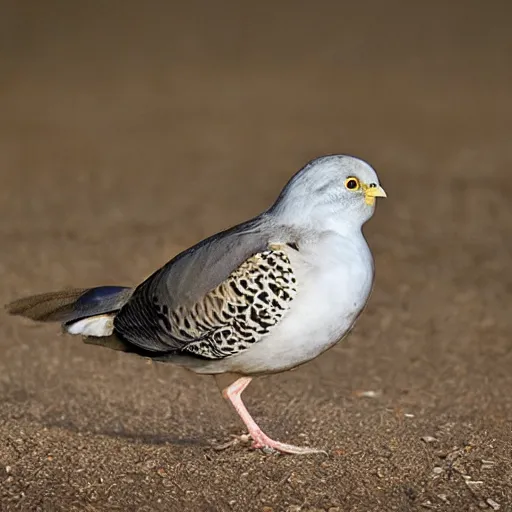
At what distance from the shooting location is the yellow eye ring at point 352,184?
179 inches

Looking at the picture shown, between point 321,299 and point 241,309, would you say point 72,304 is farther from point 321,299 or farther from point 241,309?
point 321,299

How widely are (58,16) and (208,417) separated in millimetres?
15616

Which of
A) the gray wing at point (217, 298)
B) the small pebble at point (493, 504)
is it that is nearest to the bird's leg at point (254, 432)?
the gray wing at point (217, 298)

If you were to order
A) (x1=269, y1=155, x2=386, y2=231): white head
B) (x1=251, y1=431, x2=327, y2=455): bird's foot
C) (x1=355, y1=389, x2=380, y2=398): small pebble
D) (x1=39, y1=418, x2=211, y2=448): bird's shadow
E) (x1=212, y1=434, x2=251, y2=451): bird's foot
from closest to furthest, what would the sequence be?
(x1=269, y1=155, x2=386, y2=231): white head < (x1=251, y1=431, x2=327, y2=455): bird's foot < (x1=212, y1=434, x2=251, y2=451): bird's foot < (x1=39, y1=418, x2=211, y2=448): bird's shadow < (x1=355, y1=389, x2=380, y2=398): small pebble

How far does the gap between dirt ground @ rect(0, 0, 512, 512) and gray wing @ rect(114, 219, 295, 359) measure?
0.47 metres

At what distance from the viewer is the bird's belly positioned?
14.1 ft

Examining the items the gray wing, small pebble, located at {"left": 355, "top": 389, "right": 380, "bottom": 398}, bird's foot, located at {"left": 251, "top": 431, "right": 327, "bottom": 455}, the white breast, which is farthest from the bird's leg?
small pebble, located at {"left": 355, "top": 389, "right": 380, "bottom": 398}

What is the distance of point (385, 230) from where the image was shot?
9359 mm

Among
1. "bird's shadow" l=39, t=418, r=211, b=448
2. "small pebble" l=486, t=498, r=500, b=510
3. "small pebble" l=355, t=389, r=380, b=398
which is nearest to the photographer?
"small pebble" l=486, t=498, r=500, b=510

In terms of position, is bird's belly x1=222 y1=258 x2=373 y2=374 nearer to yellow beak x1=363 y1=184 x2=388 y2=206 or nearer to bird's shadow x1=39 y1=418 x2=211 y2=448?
yellow beak x1=363 y1=184 x2=388 y2=206

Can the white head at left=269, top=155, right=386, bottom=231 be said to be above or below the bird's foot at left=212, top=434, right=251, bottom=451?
above

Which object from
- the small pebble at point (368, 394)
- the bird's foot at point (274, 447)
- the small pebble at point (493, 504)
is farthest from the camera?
the small pebble at point (368, 394)

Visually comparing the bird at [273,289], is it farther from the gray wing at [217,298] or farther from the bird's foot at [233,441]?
the bird's foot at [233,441]

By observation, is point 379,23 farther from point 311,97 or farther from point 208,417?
point 208,417
